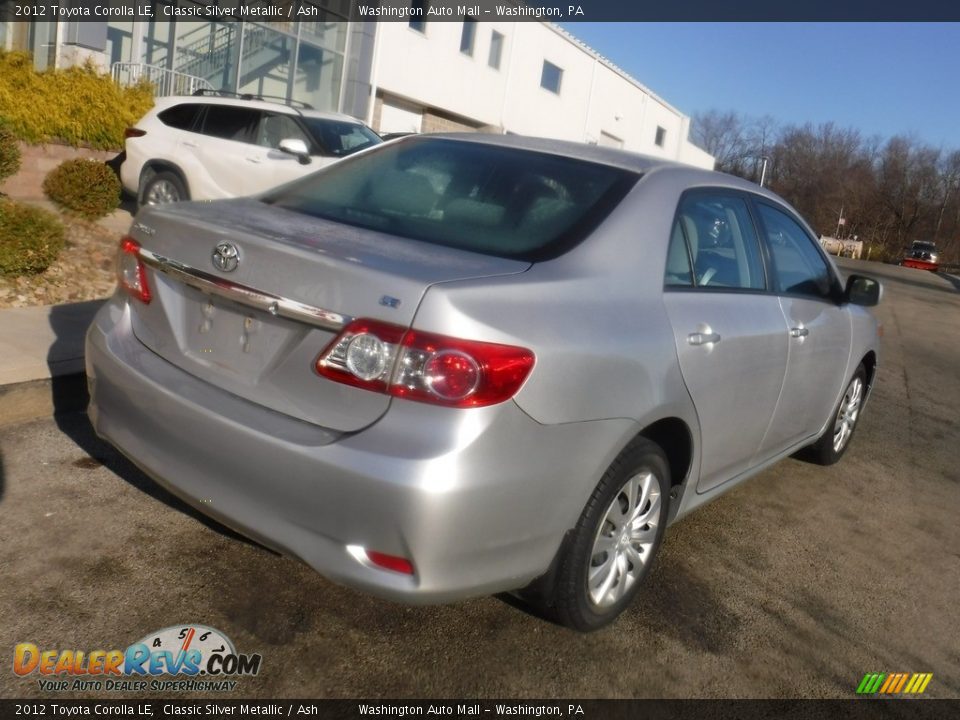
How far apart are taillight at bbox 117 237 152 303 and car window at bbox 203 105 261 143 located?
24.6ft

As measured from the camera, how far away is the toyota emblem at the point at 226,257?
2891mm

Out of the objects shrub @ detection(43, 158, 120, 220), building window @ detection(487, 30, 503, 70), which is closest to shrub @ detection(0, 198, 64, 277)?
shrub @ detection(43, 158, 120, 220)

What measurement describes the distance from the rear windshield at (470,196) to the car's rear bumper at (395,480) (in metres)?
0.69

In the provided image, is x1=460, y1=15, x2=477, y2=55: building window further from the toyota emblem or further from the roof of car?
the toyota emblem

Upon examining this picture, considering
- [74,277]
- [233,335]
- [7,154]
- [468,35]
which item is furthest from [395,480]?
[468,35]

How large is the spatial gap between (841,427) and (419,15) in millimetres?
21965

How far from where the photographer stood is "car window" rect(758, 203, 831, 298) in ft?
14.5

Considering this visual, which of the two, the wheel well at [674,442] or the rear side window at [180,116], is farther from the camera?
the rear side window at [180,116]

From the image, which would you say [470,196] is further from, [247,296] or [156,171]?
[156,171]

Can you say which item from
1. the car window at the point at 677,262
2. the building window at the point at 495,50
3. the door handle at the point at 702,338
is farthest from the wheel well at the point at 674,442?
the building window at the point at 495,50

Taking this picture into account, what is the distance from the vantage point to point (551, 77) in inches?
1303

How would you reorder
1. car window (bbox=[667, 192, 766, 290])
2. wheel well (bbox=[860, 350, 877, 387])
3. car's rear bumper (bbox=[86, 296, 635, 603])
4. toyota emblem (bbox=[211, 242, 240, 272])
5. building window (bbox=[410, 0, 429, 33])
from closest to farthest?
car's rear bumper (bbox=[86, 296, 635, 603]) < toyota emblem (bbox=[211, 242, 240, 272]) < car window (bbox=[667, 192, 766, 290]) < wheel well (bbox=[860, 350, 877, 387]) < building window (bbox=[410, 0, 429, 33])

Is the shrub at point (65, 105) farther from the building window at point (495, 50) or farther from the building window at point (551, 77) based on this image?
the building window at point (551, 77)

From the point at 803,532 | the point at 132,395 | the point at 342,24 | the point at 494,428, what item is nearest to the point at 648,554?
the point at 494,428
